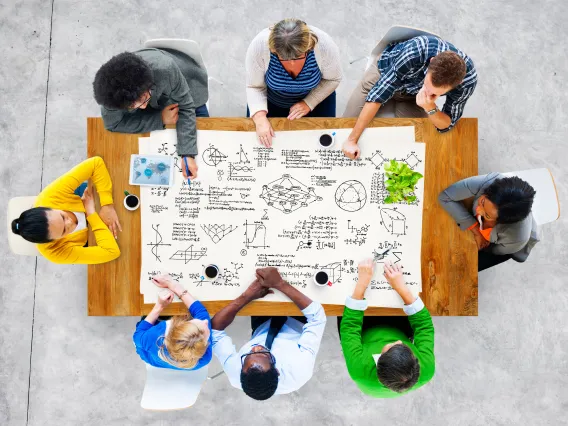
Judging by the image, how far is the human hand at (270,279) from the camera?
7.16 feet

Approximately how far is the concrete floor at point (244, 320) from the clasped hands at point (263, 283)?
878mm

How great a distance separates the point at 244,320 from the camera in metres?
3.00

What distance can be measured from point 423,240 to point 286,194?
28.0 inches

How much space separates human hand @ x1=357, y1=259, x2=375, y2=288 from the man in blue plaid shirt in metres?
0.53

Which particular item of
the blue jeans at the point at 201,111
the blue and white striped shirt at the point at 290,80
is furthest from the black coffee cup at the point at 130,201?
the blue and white striped shirt at the point at 290,80

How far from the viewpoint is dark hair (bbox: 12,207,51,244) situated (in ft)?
6.77

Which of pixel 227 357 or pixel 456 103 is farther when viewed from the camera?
pixel 227 357

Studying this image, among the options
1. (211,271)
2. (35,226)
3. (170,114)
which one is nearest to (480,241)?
(211,271)

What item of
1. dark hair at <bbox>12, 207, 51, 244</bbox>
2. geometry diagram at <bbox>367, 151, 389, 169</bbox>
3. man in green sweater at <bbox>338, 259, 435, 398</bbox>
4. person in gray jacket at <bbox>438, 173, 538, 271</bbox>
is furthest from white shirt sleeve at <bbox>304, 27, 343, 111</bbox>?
dark hair at <bbox>12, 207, 51, 244</bbox>

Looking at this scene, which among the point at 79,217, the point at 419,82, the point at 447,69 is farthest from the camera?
the point at 79,217

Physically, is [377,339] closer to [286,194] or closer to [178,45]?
[286,194]

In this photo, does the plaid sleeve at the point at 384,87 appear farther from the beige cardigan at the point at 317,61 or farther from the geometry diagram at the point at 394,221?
the geometry diagram at the point at 394,221

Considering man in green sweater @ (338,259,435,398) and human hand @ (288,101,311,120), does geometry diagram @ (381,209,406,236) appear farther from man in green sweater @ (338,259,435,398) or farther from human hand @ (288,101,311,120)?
human hand @ (288,101,311,120)

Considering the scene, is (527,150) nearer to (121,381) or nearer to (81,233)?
(81,233)
